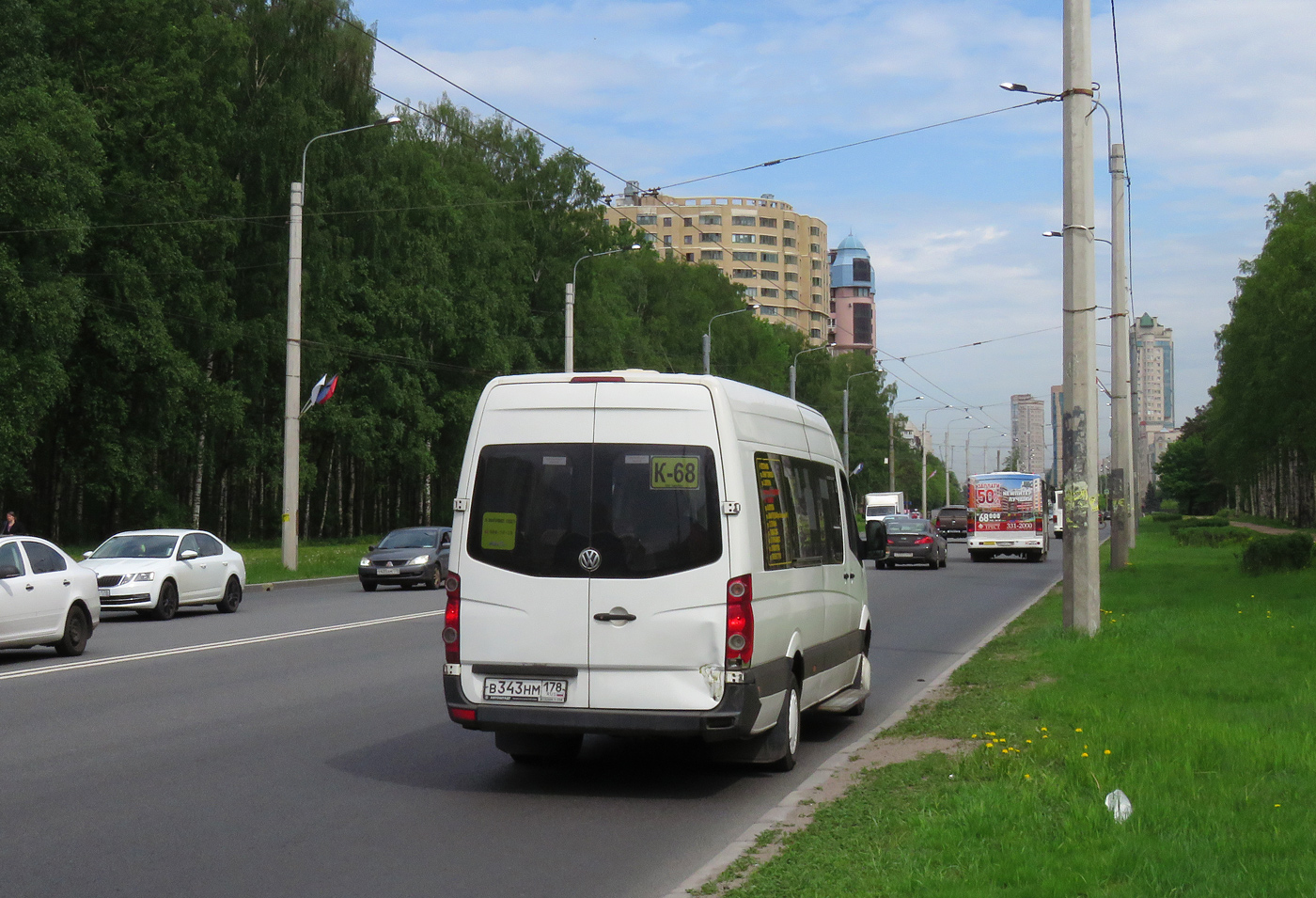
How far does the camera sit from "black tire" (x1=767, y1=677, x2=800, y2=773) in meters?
9.08

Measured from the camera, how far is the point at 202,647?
56.4ft

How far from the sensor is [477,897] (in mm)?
6113

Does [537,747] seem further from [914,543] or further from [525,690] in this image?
[914,543]

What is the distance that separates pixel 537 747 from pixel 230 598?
1671cm

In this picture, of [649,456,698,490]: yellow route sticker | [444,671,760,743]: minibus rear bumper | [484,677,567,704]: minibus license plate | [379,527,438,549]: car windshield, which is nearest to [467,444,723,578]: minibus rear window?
[649,456,698,490]: yellow route sticker

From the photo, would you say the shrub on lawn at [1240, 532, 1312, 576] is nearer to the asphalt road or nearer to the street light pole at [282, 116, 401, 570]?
the asphalt road

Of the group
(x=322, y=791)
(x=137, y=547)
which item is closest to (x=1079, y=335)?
(x=322, y=791)

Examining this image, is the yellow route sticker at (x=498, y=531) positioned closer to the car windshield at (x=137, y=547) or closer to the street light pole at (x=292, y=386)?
the car windshield at (x=137, y=547)

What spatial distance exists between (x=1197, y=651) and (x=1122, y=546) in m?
19.2

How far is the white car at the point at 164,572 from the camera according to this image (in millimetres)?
22734

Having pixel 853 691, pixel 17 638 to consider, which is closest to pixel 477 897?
pixel 853 691

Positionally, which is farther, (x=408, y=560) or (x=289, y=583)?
(x=289, y=583)

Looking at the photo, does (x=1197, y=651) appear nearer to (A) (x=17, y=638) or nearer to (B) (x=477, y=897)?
(B) (x=477, y=897)

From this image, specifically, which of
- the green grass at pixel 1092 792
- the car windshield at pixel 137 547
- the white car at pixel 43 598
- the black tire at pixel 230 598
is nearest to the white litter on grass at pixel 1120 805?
the green grass at pixel 1092 792
